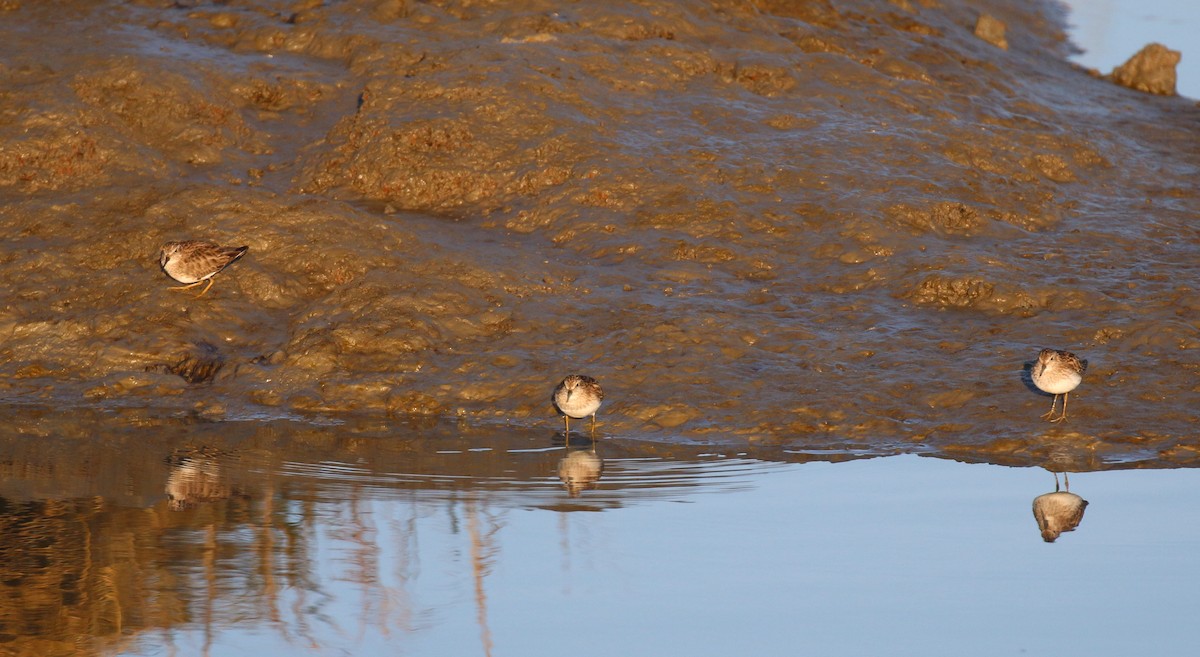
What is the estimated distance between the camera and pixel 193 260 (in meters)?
12.3

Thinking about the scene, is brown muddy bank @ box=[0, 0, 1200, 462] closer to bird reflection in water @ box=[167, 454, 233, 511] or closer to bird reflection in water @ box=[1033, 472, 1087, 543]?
bird reflection in water @ box=[1033, 472, 1087, 543]

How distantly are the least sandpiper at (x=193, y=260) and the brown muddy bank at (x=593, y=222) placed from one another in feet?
0.89

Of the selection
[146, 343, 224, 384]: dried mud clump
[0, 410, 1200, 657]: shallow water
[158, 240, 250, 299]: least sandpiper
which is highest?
[158, 240, 250, 299]: least sandpiper

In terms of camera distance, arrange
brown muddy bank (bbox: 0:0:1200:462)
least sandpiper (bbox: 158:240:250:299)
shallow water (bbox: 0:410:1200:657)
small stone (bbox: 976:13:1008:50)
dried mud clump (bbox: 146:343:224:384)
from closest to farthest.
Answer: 1. shallow water (bbox: 0:410:1200:657)
2. brown muddy bank (bbox: 0:0:1200:462)
3. dried mud clump (bbox: 146:343:224:384)
4. least sandpiper (bbox: 158:240:250:299)
5. small stone (bbox: 976:13:1008:50)

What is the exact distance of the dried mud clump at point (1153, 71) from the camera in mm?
20078

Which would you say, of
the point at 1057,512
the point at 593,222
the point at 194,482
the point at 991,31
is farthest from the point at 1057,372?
the point at 991,31

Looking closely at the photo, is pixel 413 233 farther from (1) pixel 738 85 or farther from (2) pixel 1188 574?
(2) pixel 1188 574

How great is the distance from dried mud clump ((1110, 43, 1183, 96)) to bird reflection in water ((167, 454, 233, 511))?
15.0 meters

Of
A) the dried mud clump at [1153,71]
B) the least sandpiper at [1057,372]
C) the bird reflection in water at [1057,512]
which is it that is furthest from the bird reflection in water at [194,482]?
the dried mud clump at [1153,71]

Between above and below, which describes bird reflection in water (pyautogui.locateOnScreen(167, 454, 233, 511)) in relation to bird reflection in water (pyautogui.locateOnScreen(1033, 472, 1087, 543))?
above

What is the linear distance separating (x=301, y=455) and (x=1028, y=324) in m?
5.86

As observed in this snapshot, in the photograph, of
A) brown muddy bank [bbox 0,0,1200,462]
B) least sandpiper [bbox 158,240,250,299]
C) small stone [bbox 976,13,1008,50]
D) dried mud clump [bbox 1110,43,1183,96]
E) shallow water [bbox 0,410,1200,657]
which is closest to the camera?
shallow water [bbox 0,410,1200,657]

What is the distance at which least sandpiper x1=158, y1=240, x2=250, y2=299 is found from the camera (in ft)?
40.3

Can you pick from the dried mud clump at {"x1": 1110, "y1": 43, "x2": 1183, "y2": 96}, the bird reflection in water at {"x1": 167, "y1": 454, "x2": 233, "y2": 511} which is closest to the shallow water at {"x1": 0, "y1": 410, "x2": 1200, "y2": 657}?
the bird reflection in water at {"x1": 167, "y1": 454, "x2": 233, "y2": 511}
